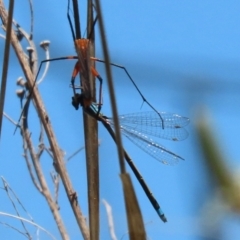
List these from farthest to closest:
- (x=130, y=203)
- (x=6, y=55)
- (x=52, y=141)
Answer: (x=52, y=141), (x=6, y=55), (x=130, y=203)

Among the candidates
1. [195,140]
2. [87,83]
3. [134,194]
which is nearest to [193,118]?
[195,140]

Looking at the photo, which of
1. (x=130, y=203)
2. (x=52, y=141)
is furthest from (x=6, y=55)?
(x=52, y=141)

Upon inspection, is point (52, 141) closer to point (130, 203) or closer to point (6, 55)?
point (6, 55)

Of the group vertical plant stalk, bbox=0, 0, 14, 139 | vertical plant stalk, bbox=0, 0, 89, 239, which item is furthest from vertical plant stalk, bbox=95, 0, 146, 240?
vertical plant stalk, bbox=0, 0, 89, 239

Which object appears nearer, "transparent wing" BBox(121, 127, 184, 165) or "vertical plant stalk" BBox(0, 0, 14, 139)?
"vertical plant stalk" BBox(0, 0, 14, 139)

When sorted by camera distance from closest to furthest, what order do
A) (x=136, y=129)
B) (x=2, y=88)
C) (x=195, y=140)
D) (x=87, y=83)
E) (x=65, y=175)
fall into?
(x=195, y=140) → (x=2, y=88) → (x=87, y=83) → (x=65, y=175) → (x=136, y=129)

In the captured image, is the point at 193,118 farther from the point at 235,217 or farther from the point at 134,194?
the point at 134,194

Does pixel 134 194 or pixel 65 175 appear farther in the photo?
pixel 65 175

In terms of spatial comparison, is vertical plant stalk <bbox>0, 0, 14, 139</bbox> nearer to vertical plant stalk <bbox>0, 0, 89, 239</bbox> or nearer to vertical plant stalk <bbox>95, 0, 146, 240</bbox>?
vertical plant stalk <bbox>95, 0, 146, 240</bbox>

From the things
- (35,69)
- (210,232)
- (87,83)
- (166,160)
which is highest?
(210,232)

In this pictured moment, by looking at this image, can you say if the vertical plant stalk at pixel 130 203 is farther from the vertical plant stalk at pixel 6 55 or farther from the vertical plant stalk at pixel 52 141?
the vertical plant stalk at pixel 52 141

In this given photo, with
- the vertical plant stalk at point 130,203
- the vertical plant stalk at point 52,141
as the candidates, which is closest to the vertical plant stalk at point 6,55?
the vertical plant stalk at point 130,203
